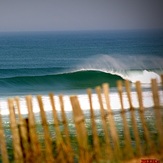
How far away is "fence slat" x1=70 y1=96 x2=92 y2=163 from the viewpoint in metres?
3.43

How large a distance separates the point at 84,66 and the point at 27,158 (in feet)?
56.6

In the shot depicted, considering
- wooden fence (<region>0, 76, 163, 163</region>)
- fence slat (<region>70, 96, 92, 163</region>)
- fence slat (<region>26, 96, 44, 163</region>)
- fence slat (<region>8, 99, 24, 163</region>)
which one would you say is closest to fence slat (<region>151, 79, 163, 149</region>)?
wooden fence (<region>0, 76, 163, 163</region>)

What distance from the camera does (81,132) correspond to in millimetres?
3455

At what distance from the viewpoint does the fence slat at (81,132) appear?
343 centimetres

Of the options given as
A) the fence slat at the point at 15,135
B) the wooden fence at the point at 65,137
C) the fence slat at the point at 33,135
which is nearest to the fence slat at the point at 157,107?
the wooden fence at the point at 65,137

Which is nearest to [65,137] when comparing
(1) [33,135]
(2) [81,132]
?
(2) [81,132]

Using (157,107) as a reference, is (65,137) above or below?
below

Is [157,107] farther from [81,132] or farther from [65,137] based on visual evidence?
[65,137]

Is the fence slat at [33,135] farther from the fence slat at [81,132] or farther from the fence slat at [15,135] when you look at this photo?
the fence slat at [81,132]

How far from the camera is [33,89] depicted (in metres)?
12.0

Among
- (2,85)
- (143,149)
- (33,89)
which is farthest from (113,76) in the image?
(143,149)

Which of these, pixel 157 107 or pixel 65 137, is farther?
pixel 157 107

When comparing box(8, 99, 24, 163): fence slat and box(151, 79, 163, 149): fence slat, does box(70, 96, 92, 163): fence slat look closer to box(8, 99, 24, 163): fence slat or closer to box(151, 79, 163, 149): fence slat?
box(8, 99, 24, 163): fence slat

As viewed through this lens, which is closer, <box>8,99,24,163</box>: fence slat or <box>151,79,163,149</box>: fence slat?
<box>8,99,24,163</box>: fence slat
